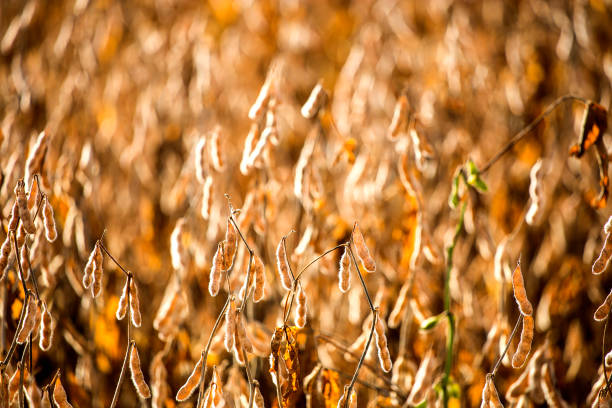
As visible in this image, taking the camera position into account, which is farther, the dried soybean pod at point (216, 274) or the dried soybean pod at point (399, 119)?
the dried soybean pod at point (399, 119)

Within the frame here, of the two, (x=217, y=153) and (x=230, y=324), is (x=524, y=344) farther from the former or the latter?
(x=217, y=153)

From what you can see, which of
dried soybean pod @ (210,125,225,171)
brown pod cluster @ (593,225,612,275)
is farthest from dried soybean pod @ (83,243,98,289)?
brown pod cluster @ (593,225,612,275)

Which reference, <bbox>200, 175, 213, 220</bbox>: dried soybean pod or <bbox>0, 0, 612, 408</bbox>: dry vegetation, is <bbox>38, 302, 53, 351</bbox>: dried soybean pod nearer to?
<bbox>0, 0, 612, 408</bbox>: dry vegetation

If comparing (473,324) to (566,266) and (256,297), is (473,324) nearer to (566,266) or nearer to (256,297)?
(566,266)

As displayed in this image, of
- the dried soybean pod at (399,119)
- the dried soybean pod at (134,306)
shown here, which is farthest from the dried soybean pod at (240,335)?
the dried soybean pod at (399,119)

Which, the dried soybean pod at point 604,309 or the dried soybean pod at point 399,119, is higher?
the dried soybean pod at point 399,119

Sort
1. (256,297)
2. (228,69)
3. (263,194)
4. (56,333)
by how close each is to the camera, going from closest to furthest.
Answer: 1. (256,297)
2. (263,194)
3. (56,333)
4. (228,69)

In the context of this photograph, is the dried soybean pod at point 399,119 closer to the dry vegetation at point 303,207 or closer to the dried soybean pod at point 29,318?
the dry vegetation at point 303,207

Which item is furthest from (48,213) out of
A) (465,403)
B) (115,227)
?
(465,403)
